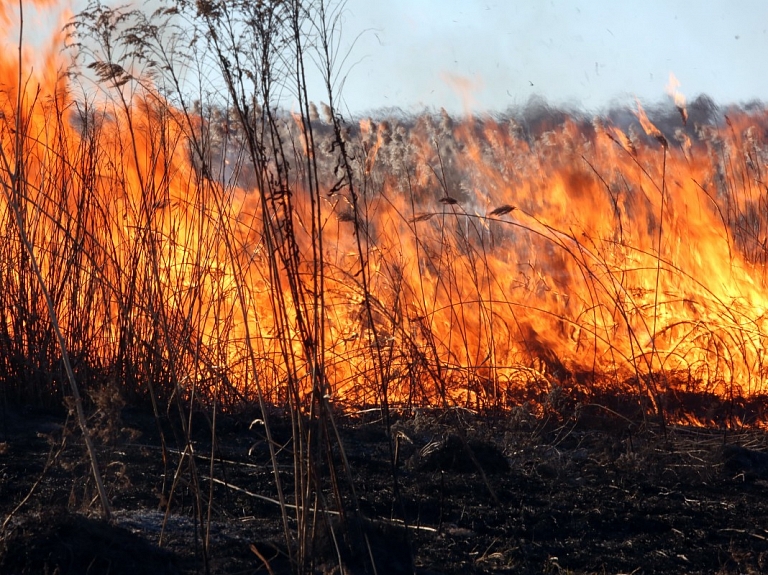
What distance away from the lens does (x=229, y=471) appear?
211cm

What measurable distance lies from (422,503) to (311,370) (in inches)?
25.6

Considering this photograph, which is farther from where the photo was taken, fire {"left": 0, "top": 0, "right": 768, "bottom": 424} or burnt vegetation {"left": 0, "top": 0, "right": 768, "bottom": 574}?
fire {"left": 0, "top": 0, "right": 768, "bottom": 424}

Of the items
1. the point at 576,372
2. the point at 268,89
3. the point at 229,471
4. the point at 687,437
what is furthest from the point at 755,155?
the point at 268,89

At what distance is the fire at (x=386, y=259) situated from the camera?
95.5 inches

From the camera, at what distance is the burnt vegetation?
1416mm

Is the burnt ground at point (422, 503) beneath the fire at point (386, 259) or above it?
beneath

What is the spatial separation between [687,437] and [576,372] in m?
0.96

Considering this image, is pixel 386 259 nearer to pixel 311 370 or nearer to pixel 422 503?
pixel 422 503

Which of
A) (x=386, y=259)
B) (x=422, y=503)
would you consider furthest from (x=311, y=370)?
(x=386, y=259)

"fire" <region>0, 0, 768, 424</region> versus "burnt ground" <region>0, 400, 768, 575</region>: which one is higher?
"fire" <region>0, 0, 768, 424</region>

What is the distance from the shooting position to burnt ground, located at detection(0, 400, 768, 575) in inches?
56.6

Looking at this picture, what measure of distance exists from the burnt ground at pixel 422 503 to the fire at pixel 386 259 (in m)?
0.22

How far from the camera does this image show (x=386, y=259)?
3338mm

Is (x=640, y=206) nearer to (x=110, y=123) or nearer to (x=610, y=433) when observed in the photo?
(x=610, y=433)
